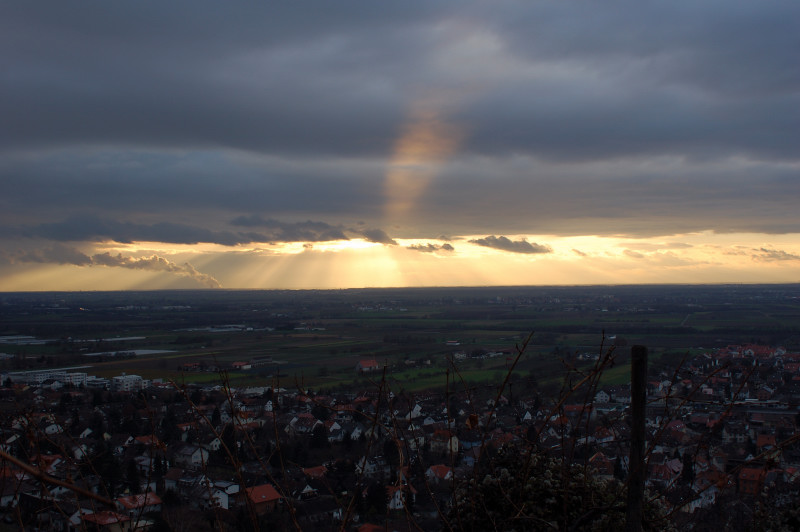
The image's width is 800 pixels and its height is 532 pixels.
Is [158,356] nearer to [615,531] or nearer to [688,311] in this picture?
[615,531]

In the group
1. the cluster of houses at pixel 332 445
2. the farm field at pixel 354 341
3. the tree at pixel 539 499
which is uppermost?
the tree at pixel 539 499

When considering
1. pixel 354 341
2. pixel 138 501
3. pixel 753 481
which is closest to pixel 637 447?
pixel 138 501

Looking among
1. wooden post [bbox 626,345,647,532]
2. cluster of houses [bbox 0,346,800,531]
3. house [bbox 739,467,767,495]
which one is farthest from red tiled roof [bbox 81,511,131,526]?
house [bbox 739,467,767,495]

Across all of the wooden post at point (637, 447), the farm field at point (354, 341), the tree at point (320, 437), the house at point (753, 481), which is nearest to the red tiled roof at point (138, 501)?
the wooden post at point (637, 447)

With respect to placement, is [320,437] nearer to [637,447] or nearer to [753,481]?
[753,481]

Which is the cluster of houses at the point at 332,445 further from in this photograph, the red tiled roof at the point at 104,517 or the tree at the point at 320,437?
the red tiled roof at the point at 104,517

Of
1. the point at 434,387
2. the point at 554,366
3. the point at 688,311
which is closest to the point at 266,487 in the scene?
the point at 434,387
